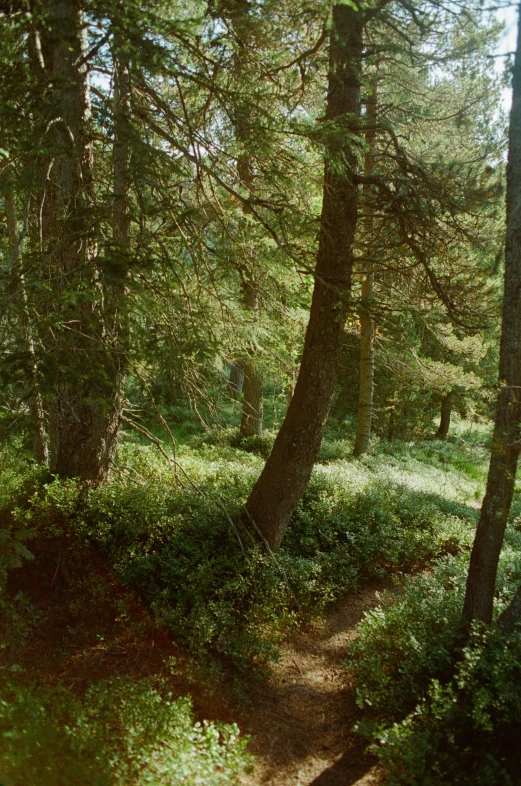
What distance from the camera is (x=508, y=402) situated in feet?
16.6

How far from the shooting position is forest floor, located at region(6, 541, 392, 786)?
4812 mm

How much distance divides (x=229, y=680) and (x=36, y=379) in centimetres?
364

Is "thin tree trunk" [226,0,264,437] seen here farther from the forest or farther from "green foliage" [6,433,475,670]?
"green foliage" [6,433,475,670]

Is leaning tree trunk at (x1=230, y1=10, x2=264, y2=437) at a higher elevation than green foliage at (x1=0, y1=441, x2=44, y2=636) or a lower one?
higher

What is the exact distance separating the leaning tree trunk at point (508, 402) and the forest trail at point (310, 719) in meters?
1.66

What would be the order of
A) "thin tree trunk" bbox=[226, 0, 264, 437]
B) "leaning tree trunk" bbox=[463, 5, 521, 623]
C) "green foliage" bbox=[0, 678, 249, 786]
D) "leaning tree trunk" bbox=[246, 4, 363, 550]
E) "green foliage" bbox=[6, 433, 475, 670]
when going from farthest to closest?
"leaning tree trunk" bbox=[246, 4, 363, 550], "green foliage" bbox=[6, 433, 475, 670], "thin tree trunk" bbox=[226, 0, 264, 437], "leaning tree trunk" bbox=[463, 5, 521, 623], "green foliage" bbox=[0, 678, 249, 786]

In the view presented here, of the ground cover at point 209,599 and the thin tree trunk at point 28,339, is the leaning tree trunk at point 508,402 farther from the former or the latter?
the thin tree trunk at point 28,339

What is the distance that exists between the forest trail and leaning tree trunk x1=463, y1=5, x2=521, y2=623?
1665 millimetres

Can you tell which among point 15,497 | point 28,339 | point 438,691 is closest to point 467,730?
point 438,691

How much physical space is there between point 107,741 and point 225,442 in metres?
4.92

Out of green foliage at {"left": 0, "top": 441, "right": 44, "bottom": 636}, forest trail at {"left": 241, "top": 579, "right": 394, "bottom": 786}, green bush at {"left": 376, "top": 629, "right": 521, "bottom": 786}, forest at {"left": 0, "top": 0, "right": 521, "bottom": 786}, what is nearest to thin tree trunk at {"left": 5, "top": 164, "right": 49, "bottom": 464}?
forest at {"left": 0, "top": 0, "right": 521, "bottom": 786}

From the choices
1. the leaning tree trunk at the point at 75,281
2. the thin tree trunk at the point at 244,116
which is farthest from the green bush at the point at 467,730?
the thin tree trunk at the point at 244,116

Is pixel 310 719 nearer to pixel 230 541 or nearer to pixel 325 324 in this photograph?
pixel 230 541

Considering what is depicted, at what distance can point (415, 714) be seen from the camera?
445cm
